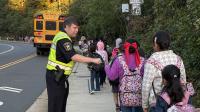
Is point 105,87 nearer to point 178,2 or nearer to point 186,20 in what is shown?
point 178,2

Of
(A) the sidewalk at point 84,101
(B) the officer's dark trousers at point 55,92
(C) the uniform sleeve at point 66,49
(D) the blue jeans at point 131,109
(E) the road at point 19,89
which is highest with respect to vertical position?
(C) the uniform sleeve at point 66,49

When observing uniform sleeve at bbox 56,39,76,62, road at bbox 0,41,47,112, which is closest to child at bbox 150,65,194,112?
uniform sleeve at bbox 56,39,76,62

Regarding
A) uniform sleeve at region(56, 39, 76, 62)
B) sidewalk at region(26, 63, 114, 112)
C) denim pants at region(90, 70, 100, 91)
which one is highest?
uniform sleeve at region(56, 39, 76, 62)

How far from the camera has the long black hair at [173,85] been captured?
531 centimetres

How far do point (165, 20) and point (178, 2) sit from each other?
0.82 metres

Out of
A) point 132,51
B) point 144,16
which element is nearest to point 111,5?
point 144,16

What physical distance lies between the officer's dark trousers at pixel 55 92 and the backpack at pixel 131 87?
0.79 meters

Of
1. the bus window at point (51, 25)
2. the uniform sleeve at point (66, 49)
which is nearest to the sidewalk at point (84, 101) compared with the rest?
the uniform sleeve at point (66, 49)

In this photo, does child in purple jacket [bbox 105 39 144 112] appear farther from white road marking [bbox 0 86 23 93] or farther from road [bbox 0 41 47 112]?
white road marking [bbox 0 86 23 93]

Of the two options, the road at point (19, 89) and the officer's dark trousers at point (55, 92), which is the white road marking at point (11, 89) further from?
the officer's dark trousers at point (55, 92)

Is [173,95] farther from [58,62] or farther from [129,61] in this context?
[58,62]

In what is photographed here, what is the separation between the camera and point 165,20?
15164 millimetres

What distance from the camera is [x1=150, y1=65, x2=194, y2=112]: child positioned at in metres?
5.31

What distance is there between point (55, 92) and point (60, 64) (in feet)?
1.24
